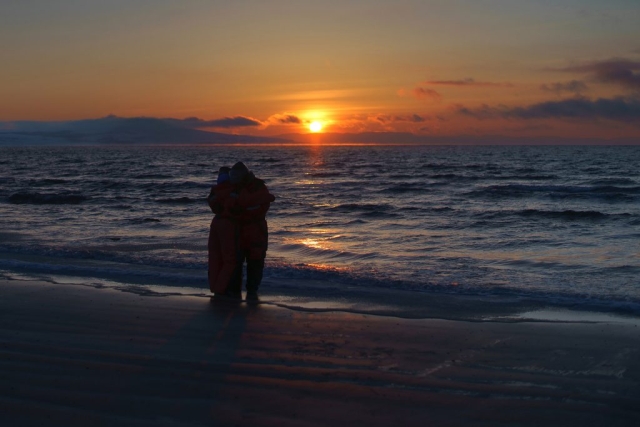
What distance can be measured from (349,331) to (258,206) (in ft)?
6.70

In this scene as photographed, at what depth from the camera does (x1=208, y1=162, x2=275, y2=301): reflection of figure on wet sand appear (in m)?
7.32

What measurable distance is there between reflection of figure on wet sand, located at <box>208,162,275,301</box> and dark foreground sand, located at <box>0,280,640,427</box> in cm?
71

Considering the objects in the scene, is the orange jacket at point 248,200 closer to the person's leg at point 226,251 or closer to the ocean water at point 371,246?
the person's leg at point 226,251

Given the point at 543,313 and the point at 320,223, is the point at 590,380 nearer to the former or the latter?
the point at 543,313

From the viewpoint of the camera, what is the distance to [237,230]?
741 cm

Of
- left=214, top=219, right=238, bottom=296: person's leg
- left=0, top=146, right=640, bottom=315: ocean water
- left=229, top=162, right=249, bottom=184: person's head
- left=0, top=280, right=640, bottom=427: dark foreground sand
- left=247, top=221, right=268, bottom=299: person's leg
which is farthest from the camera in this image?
left=0, top=146, right=640, bottom=315: ocean water

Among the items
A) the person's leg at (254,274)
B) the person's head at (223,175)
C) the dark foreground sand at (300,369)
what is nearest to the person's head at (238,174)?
the person's head at (223,175)

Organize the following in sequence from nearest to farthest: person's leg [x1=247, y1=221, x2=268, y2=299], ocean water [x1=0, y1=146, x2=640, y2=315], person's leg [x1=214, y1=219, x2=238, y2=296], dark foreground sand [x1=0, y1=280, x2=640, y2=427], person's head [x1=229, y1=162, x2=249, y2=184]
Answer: dark foreground sand [x1=0, y1=280, x2=640, y2=427] < person's head [x1=229, y1=162, x2=249, y2=184] < person's leg [x1=214, y1=219, x2=238, y2=296] < person's leg [x1=247, y1=221, x2=268, y2=299] < ocean water [x1=0, y1=146, x2=640, y2=315]

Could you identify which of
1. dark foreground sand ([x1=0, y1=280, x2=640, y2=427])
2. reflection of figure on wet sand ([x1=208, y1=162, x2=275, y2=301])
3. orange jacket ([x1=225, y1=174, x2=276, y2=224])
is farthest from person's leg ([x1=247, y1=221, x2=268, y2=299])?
dark foreground sand ([x1=0, y1=280, x2=640, y2=427])

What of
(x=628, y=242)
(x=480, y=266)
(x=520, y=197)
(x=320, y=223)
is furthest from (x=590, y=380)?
(x=520, y=197)

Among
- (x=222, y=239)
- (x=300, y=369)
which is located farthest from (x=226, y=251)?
(x=300, y=369)

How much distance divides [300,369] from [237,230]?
2883 millimetres

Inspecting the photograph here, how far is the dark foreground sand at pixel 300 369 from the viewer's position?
402cm

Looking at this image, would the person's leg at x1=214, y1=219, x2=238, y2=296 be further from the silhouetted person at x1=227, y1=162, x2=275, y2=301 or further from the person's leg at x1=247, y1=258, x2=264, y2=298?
the person's leg at x1=247, y1=258, x2=264, y2=298
